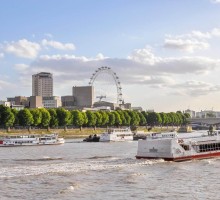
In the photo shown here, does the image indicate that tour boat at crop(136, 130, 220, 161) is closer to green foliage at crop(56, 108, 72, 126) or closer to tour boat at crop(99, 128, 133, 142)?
tour boat at crop(99, 128, 133, 142)

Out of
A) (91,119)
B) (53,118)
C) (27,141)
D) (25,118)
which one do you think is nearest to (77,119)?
(91,119)

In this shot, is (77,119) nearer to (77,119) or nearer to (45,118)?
(77,119)

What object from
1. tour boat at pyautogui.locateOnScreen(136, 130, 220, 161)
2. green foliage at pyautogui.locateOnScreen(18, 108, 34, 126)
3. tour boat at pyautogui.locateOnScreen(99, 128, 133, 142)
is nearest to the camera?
tour boat at pyautogui.locateOnScreen(136, 130, 220, 161)

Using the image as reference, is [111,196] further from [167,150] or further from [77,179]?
[167,150]

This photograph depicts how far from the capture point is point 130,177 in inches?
1822

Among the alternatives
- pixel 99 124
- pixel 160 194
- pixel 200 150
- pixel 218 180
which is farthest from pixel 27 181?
pixel 99 124

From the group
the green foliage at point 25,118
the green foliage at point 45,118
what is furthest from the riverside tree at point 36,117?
the green foliage at point 25,118

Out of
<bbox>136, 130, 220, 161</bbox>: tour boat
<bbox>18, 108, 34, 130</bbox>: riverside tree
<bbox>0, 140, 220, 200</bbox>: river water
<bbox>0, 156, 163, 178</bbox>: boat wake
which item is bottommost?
<bbox>0, 140, 220, 200</bbox>: river water

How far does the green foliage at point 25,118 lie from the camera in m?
152

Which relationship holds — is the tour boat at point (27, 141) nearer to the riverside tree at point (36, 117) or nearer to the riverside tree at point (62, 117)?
the riverside tree at point (36, 117)

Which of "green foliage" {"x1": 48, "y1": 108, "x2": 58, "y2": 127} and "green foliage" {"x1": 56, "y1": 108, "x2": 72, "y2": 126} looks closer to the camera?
"green foliage" {"x1": 48, "y1": 108, "x2": 58, "y2": 127}

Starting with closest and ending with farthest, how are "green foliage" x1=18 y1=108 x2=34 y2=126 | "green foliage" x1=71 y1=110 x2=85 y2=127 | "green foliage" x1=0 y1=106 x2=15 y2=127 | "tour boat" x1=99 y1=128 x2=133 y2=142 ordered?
1. "tour boat" x1=99 y1=128 x2=133 y2=142
2. "green foliage" x1=0 y1=106 x2=15 y2=127
3. "green foliage" x1=18 y1=108 x2=34 y2=126
4. "green foliage" x1=71 y1=110 x2=85 y2=127

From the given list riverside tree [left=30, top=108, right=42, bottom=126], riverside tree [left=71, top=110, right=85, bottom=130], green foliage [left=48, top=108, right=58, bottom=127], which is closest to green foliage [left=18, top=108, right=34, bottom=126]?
riverside tree [left=30, top=108, right=42, bottom=126]

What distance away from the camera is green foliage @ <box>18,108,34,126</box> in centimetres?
15250
